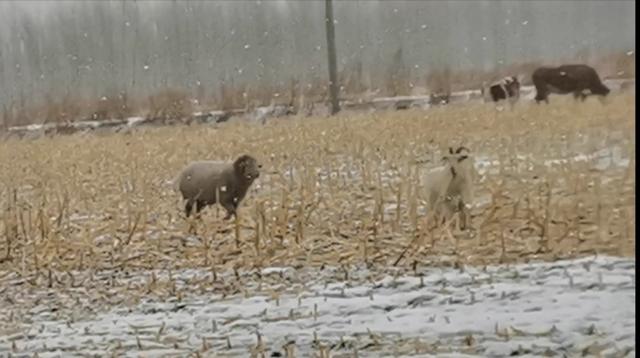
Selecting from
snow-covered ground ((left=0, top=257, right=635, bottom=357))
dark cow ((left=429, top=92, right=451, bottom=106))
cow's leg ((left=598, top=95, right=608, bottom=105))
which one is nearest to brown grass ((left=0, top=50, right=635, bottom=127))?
dark cow ((left=429, top=92, right=451, bottom=106))

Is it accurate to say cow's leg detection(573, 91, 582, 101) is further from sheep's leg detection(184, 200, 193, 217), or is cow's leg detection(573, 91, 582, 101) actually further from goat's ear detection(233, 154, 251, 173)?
sheep's leg detection(184, 200, 193, 217)

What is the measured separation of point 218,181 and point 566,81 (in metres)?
0.59

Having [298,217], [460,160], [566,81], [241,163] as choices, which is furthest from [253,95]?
Result: [566,81]

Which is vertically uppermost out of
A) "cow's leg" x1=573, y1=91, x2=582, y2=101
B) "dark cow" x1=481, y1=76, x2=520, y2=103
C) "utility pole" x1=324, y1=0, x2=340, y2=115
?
"utility pole" x1=324, y1=0, x2=340, y2=115

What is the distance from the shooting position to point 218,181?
5.83ft

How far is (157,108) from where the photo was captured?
6.13 ft

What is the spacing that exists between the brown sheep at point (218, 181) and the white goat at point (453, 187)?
0.30m

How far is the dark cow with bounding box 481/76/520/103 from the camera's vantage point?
178 centimetres

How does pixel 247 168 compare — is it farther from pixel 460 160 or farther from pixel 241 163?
pixel 460 160

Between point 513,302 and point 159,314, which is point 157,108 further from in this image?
point 513,302

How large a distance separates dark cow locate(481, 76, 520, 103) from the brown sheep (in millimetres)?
412

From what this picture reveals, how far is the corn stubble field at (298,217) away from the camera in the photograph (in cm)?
174

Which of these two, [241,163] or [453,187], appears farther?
[241,163]

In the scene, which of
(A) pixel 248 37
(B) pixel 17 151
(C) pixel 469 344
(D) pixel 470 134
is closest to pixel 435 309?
(C) pixel 469 344
